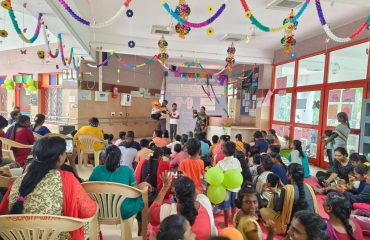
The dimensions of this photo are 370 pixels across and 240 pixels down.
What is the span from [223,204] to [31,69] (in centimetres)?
802

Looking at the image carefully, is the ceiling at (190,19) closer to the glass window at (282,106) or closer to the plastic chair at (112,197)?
the glass window at (282,106)

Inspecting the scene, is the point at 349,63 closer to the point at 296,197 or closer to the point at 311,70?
the point at 311,70

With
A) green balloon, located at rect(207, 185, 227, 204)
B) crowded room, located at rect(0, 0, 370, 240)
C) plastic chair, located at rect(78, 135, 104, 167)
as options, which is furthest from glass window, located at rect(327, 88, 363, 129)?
plastic chair, located at rect(78, 135, 104, 167)

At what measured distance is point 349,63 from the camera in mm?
5703

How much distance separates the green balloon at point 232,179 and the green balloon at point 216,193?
0.25 ft

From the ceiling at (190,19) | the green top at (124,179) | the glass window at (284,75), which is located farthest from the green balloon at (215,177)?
the glass window at (284,75)

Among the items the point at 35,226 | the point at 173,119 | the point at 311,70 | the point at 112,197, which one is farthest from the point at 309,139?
the point at 35,226

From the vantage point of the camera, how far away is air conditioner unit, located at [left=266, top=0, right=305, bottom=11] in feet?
14.2

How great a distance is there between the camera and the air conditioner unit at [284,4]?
171 inches

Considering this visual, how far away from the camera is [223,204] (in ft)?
9.63

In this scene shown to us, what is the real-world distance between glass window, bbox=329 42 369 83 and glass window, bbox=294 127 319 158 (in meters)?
1.35

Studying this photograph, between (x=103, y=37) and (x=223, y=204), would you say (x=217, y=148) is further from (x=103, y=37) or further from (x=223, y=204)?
(x=103, y=37)

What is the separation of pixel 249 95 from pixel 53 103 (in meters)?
6.55

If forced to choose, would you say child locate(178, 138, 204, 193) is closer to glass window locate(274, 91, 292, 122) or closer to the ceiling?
the ceiling
